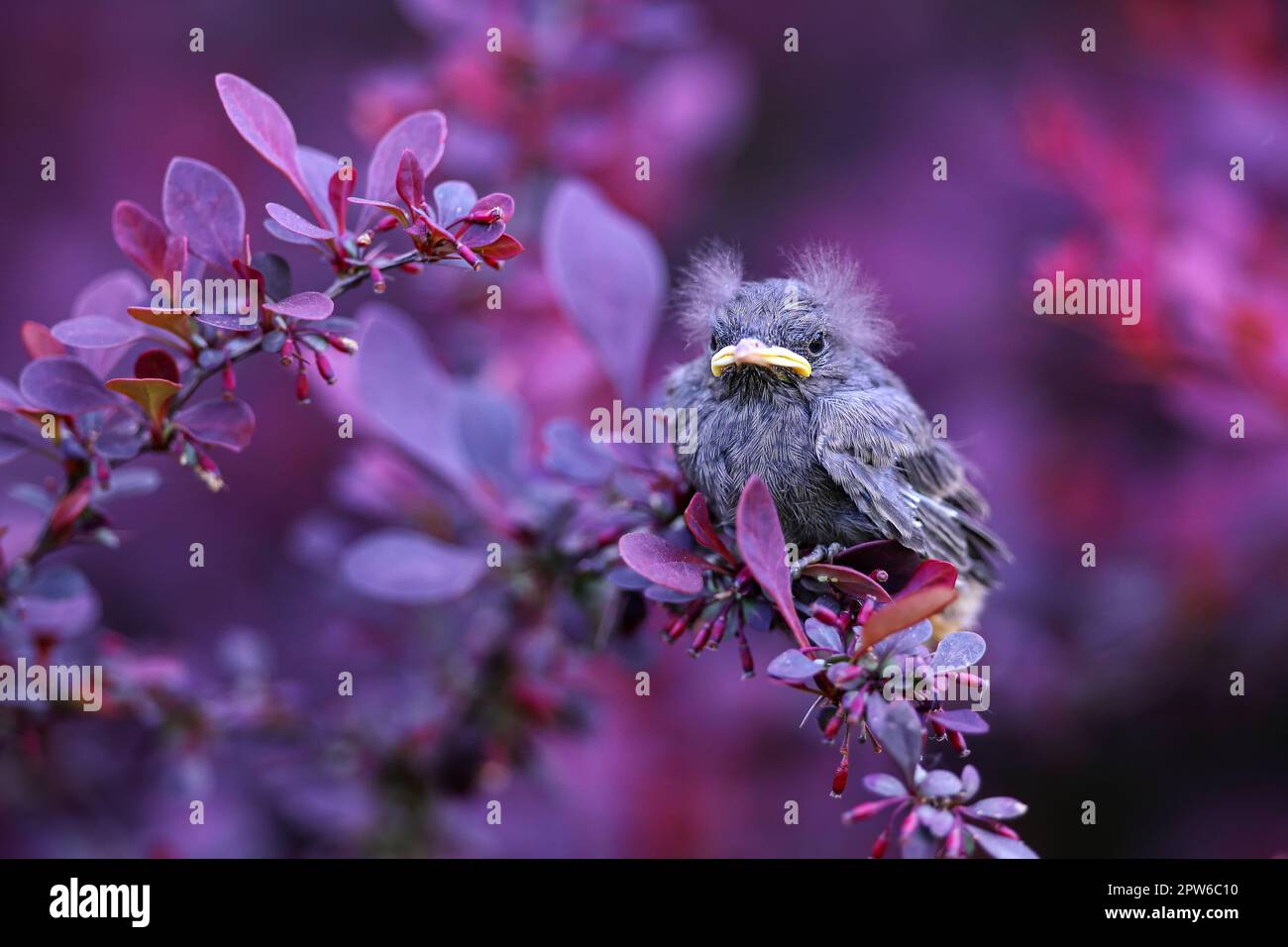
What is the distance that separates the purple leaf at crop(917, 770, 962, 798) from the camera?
1.23 meters

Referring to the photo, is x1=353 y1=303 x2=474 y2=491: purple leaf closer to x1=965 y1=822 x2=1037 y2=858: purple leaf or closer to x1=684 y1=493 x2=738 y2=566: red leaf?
x1=684 y1=493 x2=738 y2=566: red leaf

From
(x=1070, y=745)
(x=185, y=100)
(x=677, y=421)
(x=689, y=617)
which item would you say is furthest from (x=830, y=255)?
(x=185, y=100)

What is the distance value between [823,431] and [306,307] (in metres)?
0.76

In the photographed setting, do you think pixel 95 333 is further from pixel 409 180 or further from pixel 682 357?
pixel 682 357

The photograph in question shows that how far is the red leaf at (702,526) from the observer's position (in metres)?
1.40

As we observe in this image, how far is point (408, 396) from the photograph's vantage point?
1938 millimetres

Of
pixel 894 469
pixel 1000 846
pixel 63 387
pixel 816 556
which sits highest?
pixel 63 387

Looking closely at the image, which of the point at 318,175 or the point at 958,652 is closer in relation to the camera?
the point at 958,652

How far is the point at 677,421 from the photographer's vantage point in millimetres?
1754

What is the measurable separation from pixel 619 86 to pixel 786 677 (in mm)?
2069

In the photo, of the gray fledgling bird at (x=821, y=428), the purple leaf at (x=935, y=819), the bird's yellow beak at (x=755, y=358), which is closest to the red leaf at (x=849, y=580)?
the gray fledgling bird at (x=821, y=428)

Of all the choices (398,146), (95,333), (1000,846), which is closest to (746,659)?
(1000,846)

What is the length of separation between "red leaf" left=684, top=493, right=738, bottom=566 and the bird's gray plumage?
15 centimetres

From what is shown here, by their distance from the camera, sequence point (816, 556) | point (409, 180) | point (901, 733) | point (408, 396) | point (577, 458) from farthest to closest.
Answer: point (408, 396) → point (577, 458) → point (816, 556) → point (409, 180) → point (901, 733)
